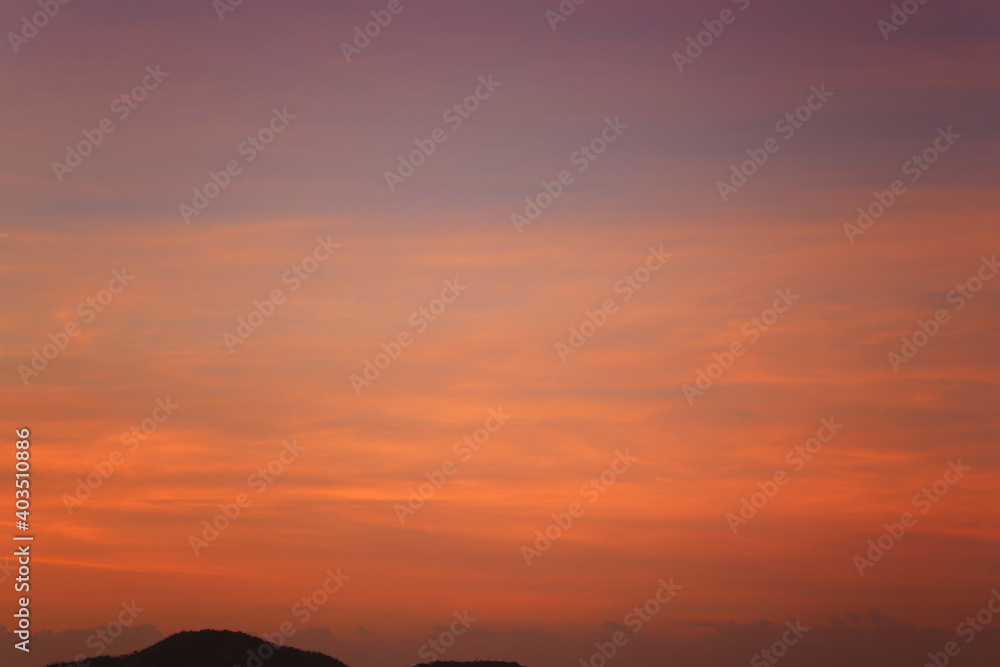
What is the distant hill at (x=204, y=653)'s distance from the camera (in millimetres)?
95875

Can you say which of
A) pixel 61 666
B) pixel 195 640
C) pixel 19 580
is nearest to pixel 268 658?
pixel 195 640

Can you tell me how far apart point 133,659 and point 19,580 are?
4443 cm

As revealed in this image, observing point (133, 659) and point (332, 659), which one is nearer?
point (133, 659)

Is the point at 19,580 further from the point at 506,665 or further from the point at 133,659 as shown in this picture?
the point at 506,665

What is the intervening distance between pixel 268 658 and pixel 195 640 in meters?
6.37

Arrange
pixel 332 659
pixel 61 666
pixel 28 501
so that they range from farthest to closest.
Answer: pixel 332 659, pixel 61 666, pixel 28 501

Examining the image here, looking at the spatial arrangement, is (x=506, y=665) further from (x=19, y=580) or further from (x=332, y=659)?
(x=19, y=580)

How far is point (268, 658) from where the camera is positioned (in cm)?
9894

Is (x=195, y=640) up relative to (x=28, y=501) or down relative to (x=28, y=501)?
down

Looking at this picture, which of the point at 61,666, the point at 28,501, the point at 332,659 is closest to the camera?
the point at 28,501

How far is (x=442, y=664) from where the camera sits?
107938mm

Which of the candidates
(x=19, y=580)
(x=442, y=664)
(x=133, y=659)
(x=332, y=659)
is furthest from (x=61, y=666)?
(x=19, y=580)

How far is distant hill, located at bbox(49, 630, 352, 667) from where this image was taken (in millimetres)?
95875

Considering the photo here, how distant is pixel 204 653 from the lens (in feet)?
317
